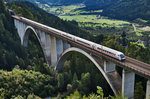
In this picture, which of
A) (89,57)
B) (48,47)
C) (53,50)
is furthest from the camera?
(48,47)

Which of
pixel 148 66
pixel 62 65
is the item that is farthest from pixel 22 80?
pixel 148 66

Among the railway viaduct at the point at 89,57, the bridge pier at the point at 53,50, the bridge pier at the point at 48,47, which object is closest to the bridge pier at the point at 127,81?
the railway viaduct at the point at 89,57

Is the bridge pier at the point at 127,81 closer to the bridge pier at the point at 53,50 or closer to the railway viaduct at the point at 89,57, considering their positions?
the railway viaduct at the point at 89,57

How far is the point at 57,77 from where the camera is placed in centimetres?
5016

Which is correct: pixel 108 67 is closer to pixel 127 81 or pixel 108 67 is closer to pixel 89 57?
pixel 127 81

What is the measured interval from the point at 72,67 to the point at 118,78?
→ 24.5 metres

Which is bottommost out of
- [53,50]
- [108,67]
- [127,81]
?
[127,81]

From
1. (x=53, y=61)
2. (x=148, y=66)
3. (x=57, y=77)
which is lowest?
(x=57, y=77)

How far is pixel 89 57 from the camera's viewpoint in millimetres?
35562

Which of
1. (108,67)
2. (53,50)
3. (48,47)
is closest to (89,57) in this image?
(108,67)

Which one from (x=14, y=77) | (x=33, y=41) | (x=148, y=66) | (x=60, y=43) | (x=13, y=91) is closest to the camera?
(x=148, y=66)

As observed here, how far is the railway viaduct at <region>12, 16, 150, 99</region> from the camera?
27844 millimetres

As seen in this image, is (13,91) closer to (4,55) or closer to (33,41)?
(4,55)

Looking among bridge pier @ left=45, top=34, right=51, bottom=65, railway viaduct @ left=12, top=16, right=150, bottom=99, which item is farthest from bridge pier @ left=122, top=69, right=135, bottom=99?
bridge pier @ left=45, top=34, right=51, bottom=65
